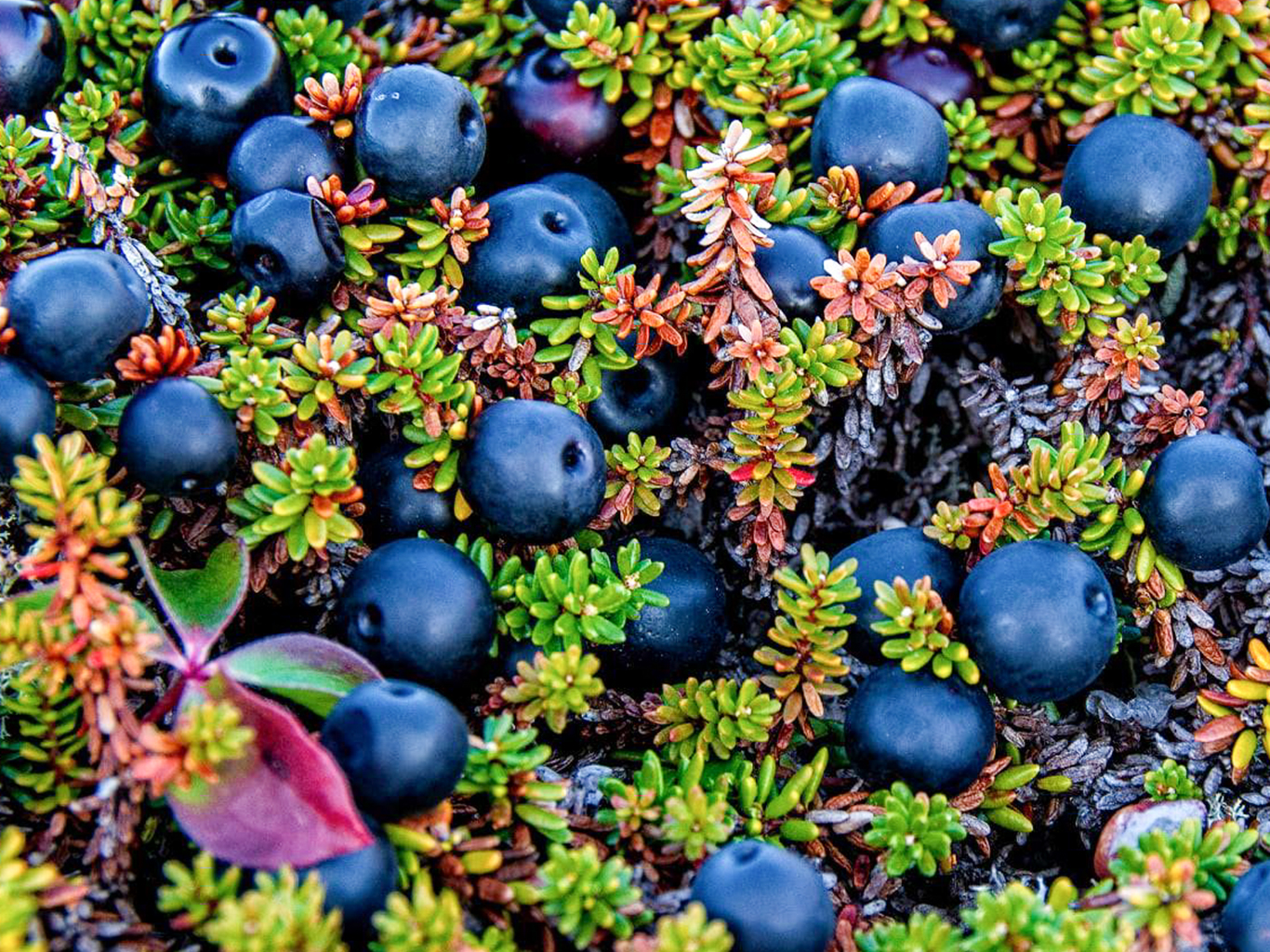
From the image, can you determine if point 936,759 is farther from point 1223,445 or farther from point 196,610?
point 196,610

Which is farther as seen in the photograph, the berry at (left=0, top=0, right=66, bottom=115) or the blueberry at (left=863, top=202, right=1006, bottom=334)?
the berry at (left=0, top=0, right=66, bottom=115)

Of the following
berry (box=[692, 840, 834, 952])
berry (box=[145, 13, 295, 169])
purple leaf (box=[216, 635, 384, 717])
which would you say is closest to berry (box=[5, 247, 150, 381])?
berry (box=[145, 13, 295, 169])

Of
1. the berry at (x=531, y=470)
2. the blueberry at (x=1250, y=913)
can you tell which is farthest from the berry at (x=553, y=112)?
the blueberry at (x=1250, y=913)

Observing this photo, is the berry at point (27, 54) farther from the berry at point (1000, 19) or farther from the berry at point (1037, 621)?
the berry at point (1037, 621)

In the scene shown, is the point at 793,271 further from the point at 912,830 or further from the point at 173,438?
the point at 173,438

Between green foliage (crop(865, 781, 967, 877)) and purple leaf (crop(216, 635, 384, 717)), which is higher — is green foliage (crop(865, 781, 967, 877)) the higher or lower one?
the lower one

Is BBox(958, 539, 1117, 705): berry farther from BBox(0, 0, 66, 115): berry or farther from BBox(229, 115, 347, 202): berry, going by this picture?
BBox(0, 0, 66, 115): berry

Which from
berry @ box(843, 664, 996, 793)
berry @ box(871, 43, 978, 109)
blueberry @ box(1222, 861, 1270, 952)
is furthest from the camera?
berry @ box(871, 43, 978, 109)
